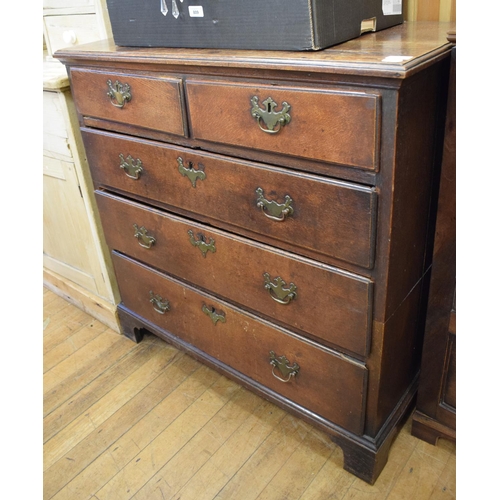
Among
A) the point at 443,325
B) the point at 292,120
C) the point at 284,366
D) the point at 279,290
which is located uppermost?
the point at 292,120

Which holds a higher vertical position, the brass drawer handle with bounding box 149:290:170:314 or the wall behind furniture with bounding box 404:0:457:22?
the wall behind furniture with bounding box 404:0:457:22

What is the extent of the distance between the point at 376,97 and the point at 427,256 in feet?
1.66

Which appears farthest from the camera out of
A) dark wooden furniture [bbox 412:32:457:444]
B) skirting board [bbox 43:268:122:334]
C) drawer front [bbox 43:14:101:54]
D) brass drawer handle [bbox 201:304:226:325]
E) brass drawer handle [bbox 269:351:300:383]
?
skirting board [bbox 43:268:122:334]

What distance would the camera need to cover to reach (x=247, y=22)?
3.21 feet

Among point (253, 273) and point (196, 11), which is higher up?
point (196, 11)

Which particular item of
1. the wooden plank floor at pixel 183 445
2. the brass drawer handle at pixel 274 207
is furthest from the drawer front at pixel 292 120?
the wooden plank floor at pixel 183 445

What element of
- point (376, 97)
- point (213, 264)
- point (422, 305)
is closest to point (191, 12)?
point (376, 97)

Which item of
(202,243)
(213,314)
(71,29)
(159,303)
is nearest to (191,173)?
(202,243)

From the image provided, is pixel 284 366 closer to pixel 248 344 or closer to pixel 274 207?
pixel 248 344

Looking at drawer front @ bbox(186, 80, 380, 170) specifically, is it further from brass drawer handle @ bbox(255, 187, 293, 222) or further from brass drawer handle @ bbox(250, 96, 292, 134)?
brass drawer handle @ bbox(255, 187, 293, 222)

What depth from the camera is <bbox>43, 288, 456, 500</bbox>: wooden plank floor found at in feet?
4.21

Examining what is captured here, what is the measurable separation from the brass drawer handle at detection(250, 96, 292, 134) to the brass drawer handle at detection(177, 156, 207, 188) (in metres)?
0.25

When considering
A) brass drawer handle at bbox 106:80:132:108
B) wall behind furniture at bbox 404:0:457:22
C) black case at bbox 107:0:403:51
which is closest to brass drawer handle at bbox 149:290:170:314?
brass drawer handle at bbox 106:80:132:108

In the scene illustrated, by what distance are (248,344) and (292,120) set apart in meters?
0.67
